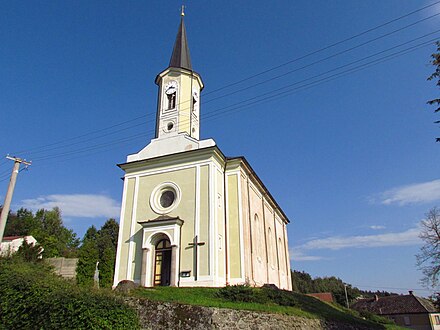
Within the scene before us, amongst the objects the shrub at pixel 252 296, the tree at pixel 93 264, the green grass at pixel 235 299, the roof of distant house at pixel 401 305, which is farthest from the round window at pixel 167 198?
the roof of distant house at pixel 401 305

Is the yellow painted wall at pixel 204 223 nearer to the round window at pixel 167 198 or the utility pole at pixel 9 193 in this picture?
the round window at pixel 167 198

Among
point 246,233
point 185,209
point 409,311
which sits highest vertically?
point 185,209

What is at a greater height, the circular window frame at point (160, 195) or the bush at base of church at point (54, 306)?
the circular window frame at point (160, 195)

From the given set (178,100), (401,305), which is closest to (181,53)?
(178,100)

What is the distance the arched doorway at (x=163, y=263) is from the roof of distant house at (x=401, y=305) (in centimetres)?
4259

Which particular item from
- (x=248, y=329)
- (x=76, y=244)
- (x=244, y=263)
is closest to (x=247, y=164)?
(x=244, y=263)

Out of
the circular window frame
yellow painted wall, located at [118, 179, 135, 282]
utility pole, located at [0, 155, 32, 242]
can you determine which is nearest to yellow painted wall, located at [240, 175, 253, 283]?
the circular window frame

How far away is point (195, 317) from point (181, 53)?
23598mm

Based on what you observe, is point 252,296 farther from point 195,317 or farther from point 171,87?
point 171,87

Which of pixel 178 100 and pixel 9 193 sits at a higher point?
pixel 178 100

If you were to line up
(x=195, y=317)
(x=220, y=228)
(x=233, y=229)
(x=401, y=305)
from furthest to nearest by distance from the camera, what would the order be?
(x=401, y=305), (x=233, y=229), (x=220, y=228), (x=195, y=317)

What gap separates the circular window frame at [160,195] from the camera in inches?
868

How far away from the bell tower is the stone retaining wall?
14503 mm

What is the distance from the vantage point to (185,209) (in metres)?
21.5
